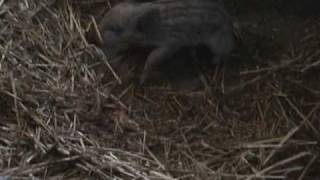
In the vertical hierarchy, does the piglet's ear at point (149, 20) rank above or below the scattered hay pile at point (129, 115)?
above

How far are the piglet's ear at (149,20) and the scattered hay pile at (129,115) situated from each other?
0.73 feet

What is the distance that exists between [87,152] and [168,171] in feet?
0.93

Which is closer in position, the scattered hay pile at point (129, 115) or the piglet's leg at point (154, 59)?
the scattered hay pile at point (129, 115)

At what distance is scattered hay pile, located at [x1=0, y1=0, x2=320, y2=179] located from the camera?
270 centimetres

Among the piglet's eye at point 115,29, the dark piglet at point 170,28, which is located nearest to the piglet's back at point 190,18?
the dark piglet at point 170,28

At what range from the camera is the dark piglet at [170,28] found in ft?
9.98

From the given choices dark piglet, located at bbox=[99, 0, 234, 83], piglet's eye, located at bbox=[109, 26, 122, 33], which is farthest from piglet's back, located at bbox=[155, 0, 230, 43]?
piglet's eye, located at bbox=[109, 26, 122, 33]

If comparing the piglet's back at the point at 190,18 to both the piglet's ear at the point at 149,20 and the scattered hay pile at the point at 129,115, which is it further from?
the scattered hay pile at the point at 129,115

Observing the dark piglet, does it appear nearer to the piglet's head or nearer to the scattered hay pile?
the piglet's head

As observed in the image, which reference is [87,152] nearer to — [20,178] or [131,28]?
[20,178]

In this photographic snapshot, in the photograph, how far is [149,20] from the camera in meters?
3.02

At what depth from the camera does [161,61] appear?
10.1 feet

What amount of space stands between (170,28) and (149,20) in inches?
3.6

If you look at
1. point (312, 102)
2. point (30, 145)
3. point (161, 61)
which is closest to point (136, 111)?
point (161, 61)
